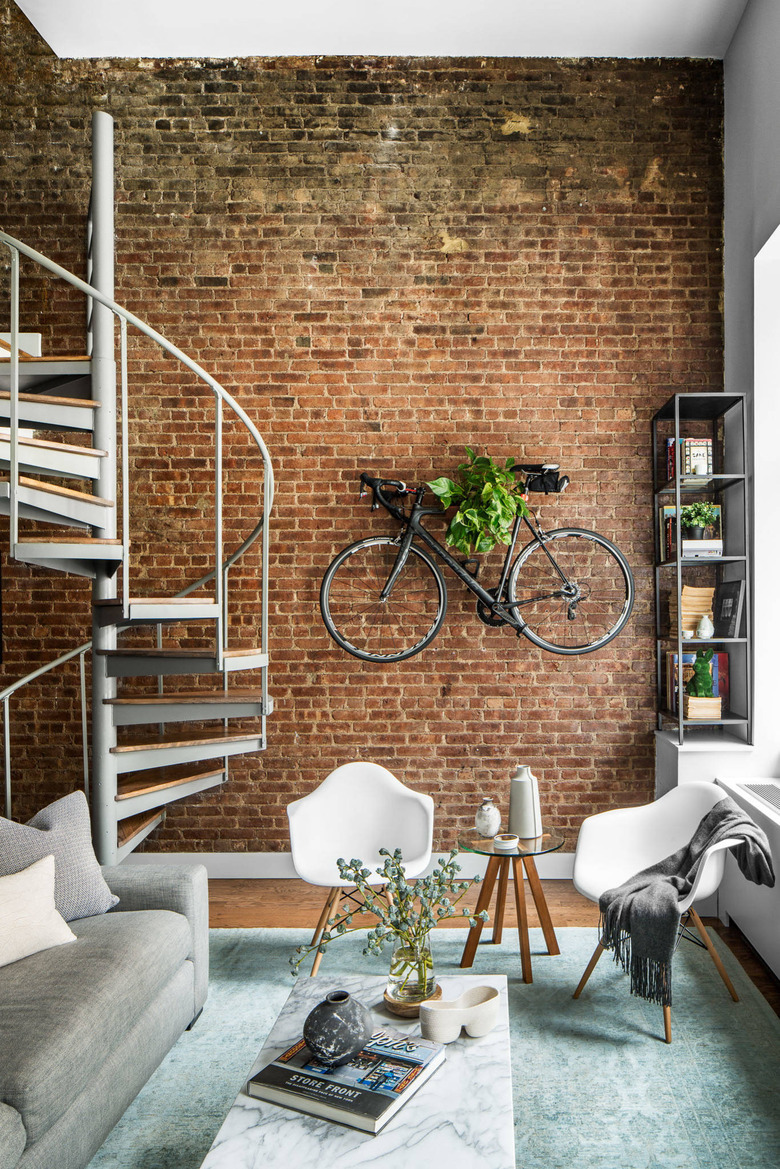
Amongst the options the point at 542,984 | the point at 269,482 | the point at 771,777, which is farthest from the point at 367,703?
the point at 771,777

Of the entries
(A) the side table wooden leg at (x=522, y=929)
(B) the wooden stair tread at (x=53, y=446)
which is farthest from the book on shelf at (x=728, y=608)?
(B) the wooden stair tread at (x=53, y=446)

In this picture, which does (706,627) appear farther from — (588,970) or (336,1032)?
(336,1032)

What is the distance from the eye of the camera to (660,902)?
9.52 ft

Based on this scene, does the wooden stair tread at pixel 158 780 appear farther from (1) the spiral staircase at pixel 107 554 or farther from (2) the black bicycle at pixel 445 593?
(2) the black bicycle at pixel 445 593

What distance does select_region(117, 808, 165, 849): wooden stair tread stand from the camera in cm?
383

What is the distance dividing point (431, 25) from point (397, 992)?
4.43 m

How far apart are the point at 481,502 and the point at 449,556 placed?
1.18 ft

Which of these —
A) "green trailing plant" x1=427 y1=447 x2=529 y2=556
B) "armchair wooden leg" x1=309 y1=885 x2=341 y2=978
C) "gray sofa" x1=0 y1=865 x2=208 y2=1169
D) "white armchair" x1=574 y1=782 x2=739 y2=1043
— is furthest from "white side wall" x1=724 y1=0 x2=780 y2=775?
"gray sofa" x1=0 y1=865 x2=208 y2=1169

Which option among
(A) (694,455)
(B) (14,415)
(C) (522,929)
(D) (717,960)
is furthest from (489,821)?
(B) (14,415)

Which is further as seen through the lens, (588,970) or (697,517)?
(697,517)

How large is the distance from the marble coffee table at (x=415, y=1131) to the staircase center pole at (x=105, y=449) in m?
1.85

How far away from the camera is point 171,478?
463 cm

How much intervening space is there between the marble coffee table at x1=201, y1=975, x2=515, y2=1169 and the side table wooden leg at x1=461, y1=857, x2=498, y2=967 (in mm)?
1298

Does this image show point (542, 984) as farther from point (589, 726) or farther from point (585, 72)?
point (585, 72)
